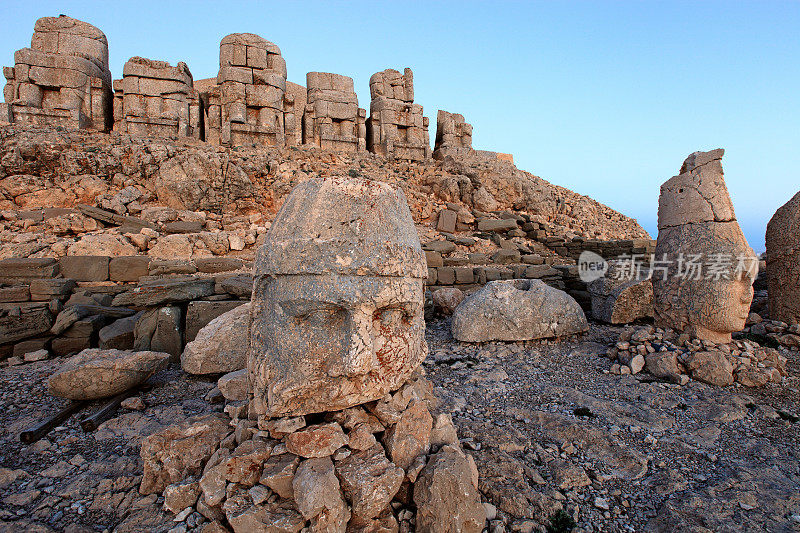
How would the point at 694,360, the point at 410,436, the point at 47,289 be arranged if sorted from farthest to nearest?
the point at 47,289
the point at 694,360
the point at 410,436

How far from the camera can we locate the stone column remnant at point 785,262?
18.5 feet

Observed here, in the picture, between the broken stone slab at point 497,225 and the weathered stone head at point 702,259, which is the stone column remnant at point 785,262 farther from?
the broken stone slab at point 497,225

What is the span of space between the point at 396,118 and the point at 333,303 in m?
13.7

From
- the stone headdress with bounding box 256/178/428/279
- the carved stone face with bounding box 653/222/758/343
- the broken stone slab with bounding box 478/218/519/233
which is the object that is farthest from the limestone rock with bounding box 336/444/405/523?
the broken stone slab with bounding box 478/218/519/233

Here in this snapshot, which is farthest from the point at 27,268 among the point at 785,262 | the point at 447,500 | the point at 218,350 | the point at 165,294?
the point at 785,262

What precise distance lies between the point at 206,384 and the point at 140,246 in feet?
15.6

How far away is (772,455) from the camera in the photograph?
2893 mm

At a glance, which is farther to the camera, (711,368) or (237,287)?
(237,287)

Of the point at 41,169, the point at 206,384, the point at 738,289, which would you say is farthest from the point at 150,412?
the point at 41,169

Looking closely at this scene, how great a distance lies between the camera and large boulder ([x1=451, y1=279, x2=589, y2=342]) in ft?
18.4

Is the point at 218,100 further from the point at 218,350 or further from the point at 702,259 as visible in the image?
the point at 702,259

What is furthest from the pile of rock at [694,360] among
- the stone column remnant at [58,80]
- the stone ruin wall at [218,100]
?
the stone column remnant at [58,80]

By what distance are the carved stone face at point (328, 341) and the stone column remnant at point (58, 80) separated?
12.8 metres

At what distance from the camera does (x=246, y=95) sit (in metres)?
12.3
